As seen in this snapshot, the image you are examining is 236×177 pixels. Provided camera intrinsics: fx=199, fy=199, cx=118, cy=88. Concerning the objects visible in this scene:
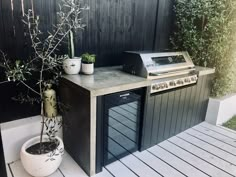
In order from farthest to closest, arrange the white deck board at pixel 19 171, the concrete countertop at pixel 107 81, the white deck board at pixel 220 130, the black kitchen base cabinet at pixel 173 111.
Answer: the white deck board at pixel 220 130, the black kitchen base cabinet at pixel 173 111, the white deck board at pixel 19 171, the concrete countertop at pixel 107 81

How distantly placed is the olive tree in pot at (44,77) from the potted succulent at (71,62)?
6 centimetres

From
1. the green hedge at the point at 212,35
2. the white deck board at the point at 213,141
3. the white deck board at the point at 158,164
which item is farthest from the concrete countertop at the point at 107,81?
the green hedge at the point at 212,35

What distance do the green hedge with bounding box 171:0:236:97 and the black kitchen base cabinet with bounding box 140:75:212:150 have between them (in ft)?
0.79

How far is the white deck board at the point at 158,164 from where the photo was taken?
1.91 meters

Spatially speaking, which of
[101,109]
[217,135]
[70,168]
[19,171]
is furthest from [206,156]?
[19,171]

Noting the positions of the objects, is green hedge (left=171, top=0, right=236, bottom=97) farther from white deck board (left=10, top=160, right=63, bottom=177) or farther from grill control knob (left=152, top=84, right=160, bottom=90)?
white deck board (left=10, top=160, right=63, bottom=177)

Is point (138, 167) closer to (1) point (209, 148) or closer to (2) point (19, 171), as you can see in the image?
(1) point (209, 148)

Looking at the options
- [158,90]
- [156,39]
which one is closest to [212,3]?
[156,39]

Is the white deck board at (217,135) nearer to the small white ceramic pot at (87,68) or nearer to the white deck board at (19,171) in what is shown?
the small white ceramic pot at (87,68)

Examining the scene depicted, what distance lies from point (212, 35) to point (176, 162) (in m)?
1.74

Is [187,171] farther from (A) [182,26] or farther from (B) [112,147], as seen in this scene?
(A) [182,26]

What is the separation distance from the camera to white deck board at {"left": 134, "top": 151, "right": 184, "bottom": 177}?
6.26ft

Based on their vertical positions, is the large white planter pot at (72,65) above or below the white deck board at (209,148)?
above

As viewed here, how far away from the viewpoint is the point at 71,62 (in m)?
1.98
